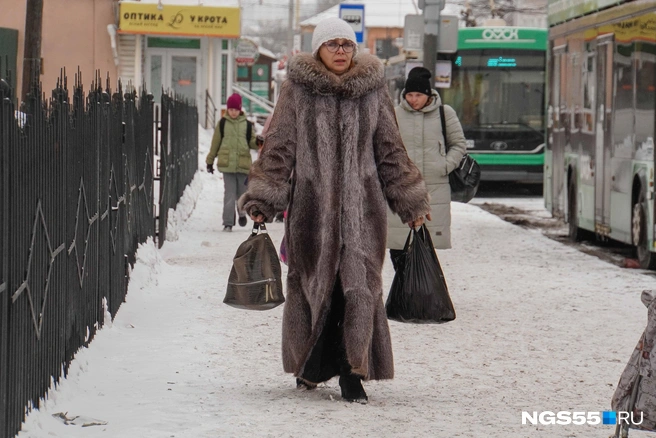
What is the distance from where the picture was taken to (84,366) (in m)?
7.42

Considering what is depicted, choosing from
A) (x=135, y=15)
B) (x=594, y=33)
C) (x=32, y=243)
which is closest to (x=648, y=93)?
(x=594, y=33)

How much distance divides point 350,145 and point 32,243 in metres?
1.66

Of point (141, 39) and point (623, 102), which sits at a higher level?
point (141, 39)

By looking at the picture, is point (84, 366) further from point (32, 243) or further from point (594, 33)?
point (594, 33)

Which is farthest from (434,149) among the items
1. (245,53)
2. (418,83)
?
(245,53)

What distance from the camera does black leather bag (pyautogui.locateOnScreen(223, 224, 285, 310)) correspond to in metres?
7.02

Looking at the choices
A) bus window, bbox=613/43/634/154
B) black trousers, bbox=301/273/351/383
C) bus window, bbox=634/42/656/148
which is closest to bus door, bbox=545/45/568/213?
bus window, bbox=613/43/634/154

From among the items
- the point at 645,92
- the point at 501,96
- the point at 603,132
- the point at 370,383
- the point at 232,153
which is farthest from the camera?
the point at 501,96

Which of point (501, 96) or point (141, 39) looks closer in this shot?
point (501, 96)

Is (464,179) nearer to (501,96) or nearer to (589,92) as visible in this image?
(589,92)

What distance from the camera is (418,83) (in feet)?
32.8

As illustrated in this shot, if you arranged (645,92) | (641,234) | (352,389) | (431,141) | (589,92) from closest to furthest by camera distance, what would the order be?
(352,389) → (431,141) → (645,92) → (641,234) → (589,92)

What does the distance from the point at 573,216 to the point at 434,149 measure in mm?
7386

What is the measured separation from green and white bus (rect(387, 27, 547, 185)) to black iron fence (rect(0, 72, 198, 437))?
50.1 ft
